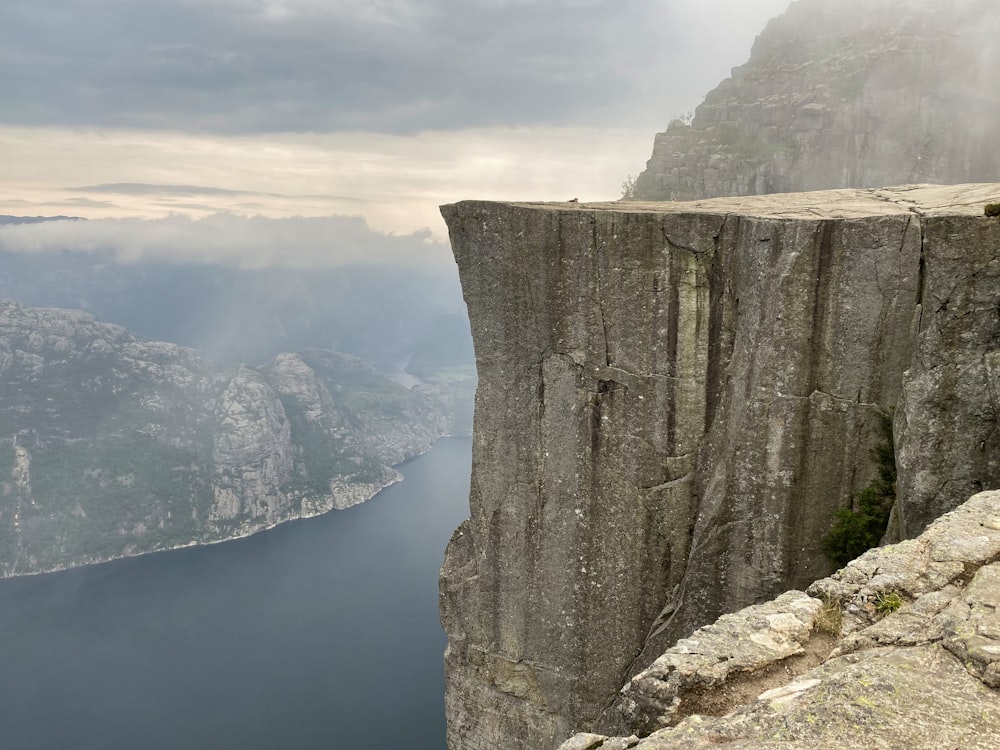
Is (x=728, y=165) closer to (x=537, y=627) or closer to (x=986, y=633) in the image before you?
(x=537, y=627)

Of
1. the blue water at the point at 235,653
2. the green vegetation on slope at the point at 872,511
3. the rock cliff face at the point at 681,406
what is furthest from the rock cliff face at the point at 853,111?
the blue water at the point at 235,653

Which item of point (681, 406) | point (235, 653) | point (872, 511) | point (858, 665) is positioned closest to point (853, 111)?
point (681, 406)

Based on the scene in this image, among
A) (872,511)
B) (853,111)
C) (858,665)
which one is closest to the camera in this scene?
(858,665)

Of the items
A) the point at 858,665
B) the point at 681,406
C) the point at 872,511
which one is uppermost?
the point at 681,406

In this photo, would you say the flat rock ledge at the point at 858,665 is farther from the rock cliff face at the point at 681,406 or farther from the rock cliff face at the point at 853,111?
the rock cliff face at the point at 853,111

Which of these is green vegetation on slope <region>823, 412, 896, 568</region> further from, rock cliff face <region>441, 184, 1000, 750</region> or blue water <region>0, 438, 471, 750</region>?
blue water <region>0, 438, 471, 750</region>

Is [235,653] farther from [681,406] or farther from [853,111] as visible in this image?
[853,111]

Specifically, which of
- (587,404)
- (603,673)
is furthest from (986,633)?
(603,673)
